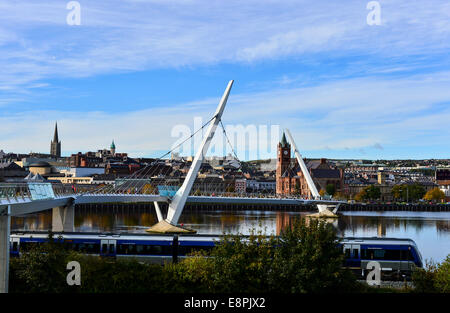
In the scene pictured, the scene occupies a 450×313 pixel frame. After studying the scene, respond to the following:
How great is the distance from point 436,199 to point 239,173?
5550 centimetres

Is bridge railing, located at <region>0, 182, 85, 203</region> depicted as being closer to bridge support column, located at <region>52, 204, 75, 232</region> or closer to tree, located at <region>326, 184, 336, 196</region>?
bridge support column, located at <region>52, 204, 75, 232</region>

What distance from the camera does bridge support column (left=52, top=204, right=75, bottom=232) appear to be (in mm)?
29547

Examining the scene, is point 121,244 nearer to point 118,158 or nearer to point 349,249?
point 349,249

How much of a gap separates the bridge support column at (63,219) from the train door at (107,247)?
7390mm

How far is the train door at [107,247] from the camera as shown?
22375mm

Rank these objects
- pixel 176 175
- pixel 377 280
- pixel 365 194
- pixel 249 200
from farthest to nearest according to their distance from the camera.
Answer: pixel 176 175 → pixel 365 194 → pixel 249 200 → pixel 377 280

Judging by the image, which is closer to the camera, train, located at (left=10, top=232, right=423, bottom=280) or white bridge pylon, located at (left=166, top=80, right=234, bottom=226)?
train, located at (left=10, top=232, right=423, bottom=280)

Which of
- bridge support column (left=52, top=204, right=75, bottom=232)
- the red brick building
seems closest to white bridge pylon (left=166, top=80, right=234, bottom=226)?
bridge support column (left=52, top=204, right=75, bottom=232)

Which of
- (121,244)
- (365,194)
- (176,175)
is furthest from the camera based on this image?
(176,175)

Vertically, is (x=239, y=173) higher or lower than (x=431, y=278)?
higher

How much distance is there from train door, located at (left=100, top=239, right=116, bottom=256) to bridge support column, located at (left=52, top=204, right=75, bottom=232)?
7.39 metres
